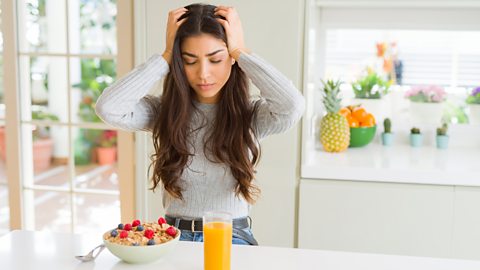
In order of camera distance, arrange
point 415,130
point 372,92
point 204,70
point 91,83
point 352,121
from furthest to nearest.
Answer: point 91,83
point 372,92
point 415,130
point 352,121
point 204,70

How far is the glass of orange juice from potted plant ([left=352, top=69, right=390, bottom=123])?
198 centimetres

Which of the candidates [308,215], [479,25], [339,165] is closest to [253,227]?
[308,215]

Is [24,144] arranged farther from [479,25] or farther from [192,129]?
[479,25]

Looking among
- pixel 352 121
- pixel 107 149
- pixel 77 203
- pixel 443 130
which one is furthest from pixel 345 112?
pixel 107 149

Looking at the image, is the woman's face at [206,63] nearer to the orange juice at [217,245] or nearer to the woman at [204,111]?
the woman at [204,111]

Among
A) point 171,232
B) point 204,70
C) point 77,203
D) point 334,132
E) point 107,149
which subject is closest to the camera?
point 171,232

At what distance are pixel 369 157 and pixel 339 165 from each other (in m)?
0.28

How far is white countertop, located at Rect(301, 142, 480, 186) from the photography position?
2486 millimetres

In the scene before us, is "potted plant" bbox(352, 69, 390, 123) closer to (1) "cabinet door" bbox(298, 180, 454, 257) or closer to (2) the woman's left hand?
(1) "cabinet door" bbox(298, 180, 454, 257)

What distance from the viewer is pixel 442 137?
10.1 feet

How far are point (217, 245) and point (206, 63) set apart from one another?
577mm

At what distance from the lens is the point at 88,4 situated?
5.71 meters

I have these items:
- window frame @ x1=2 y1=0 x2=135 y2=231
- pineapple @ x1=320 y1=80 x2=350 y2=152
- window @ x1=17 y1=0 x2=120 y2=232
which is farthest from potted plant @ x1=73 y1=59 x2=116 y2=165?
pineapple @ x1=320 y1=80 x2=350 y2=152

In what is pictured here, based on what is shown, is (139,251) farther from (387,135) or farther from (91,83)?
(91,83)
